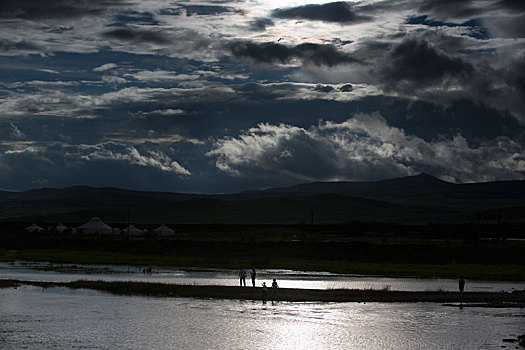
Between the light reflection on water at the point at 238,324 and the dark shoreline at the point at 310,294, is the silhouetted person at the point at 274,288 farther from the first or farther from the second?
the light reflection on water at the point at 238,324

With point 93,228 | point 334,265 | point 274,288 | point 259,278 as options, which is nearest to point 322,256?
point 334,265

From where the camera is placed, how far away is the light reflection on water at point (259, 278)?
61.6m

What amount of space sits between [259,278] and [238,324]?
92.7 feet

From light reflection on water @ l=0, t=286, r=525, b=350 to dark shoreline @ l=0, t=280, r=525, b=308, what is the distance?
6.77ft

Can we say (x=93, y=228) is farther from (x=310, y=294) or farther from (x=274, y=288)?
(x=274, y=288)

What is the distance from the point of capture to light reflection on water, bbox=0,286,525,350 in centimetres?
3519

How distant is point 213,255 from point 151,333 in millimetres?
67859

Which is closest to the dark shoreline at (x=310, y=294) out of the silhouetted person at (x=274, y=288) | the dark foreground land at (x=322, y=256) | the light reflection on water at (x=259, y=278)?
the silhouetted person at (x=274, y=288)

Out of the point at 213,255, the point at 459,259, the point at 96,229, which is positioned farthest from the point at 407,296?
the point at 96,229

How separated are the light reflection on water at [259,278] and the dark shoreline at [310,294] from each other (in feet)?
15.1

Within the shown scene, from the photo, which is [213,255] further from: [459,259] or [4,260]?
[459,259]

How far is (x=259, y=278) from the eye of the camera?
6825 centimetres

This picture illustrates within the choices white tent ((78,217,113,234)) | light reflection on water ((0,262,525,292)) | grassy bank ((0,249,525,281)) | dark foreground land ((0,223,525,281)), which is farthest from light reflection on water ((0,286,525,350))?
white tent ((78,217,113,234))

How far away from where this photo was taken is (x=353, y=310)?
153ft
